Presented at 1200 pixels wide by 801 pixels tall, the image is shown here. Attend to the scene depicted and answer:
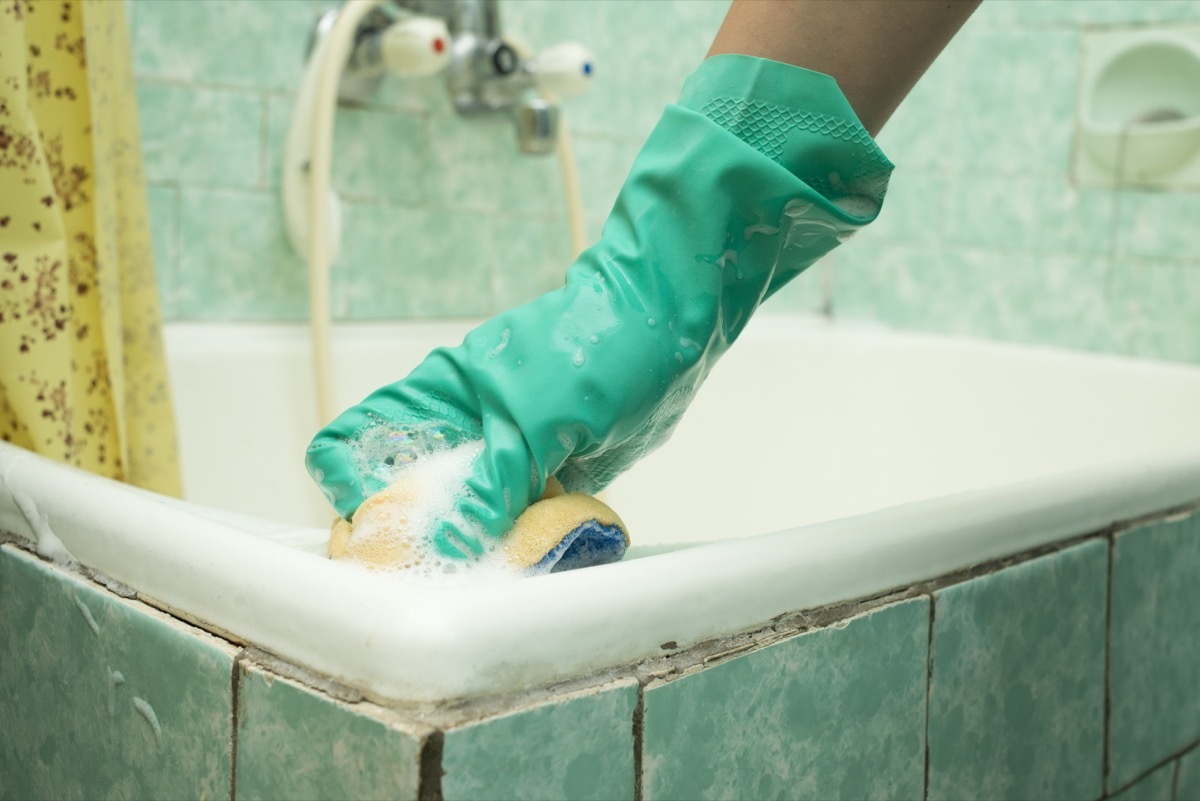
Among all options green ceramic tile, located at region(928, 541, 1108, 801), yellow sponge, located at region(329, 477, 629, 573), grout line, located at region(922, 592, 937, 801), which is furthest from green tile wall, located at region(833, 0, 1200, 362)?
yellow sponge, located at region(329, 477, 629, 573)

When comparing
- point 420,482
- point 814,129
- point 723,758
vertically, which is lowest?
point 723,758

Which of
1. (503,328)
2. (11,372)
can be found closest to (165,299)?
(11,372)

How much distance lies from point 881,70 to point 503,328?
0.20 metres

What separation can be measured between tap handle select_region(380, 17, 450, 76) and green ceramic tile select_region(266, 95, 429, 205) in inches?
4.9

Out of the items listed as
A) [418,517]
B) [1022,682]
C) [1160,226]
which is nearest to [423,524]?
[418,517]

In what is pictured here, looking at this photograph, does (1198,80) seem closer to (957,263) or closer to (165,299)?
(957,263)

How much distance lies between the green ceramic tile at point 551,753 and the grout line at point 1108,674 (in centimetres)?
40

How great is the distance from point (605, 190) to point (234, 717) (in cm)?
123

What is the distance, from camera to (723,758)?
1.57 feet

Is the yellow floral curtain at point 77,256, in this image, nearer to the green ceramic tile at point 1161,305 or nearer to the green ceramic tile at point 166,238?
the green ceramic tile at point 166,238

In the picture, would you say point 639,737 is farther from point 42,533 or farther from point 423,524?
point 42,533

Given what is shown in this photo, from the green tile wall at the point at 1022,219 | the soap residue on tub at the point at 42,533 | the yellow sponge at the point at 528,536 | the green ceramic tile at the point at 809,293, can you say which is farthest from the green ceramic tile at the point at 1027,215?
the soap residue on tub at the point at 42,533

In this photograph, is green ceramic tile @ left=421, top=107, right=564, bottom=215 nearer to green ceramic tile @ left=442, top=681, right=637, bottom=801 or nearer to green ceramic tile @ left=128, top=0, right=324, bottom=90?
green ceramic tile @ left=128, top=0, right=324, bottom=90

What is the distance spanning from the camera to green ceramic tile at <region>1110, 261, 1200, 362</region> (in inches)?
61.1
